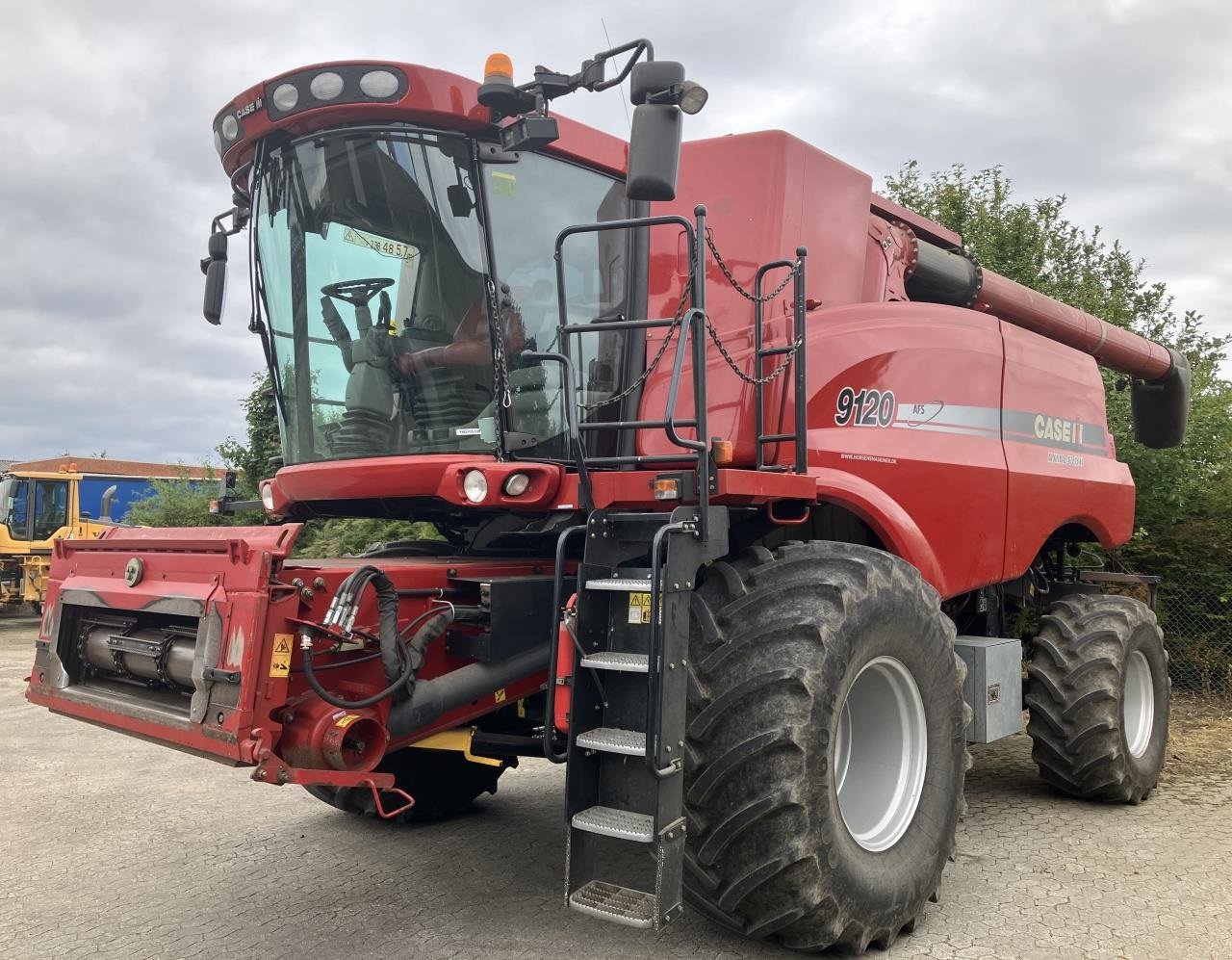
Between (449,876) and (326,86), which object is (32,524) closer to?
(449,876)

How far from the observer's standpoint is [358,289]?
4.00 metres

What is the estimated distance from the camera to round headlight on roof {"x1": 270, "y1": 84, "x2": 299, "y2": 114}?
3832 mm

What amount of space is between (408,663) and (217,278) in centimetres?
234

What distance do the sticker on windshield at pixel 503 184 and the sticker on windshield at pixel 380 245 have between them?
0.39 m

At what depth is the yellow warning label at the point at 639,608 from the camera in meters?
3.27

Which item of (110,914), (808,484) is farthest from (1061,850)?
(110,914)

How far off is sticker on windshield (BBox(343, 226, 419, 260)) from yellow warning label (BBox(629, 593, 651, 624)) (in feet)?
5.33

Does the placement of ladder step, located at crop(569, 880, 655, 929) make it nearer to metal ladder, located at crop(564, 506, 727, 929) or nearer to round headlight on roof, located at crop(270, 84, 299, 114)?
metal ladder, located at crop(564, 506, 727, 929)

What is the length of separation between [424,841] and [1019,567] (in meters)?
3.27

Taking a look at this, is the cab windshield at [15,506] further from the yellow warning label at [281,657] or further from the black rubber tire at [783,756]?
the black rubber tire at [783,756]

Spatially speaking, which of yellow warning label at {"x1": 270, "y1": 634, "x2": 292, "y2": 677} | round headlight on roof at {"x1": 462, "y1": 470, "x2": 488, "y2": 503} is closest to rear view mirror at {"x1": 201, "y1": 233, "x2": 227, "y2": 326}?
round headlight on roof at {"x1": 462, "y1": 470, "x2": 488, "y2": 503}

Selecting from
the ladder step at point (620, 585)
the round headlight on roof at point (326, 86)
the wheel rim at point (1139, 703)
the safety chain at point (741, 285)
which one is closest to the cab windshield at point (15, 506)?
the round headlight on roof at point (326, 86)

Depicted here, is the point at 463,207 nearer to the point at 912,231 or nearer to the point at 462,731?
the point at 462,731

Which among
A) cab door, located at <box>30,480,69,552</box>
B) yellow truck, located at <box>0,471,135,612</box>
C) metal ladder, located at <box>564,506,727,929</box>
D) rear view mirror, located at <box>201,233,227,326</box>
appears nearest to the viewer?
metal ladder, located at <box>564,506,727,929</box>
